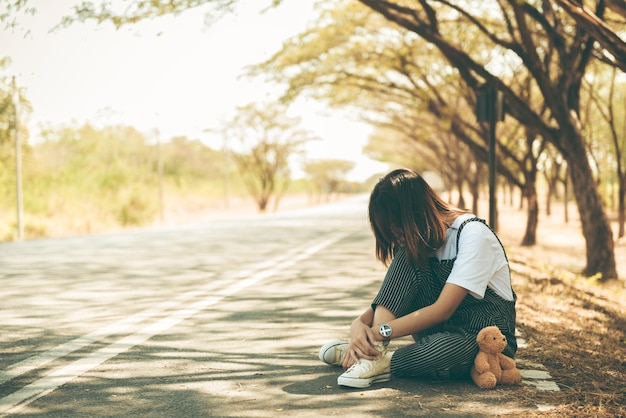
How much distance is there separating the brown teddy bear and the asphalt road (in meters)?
0.09

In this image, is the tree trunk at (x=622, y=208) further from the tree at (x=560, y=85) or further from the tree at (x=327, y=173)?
the tree at (x=327, y=173)

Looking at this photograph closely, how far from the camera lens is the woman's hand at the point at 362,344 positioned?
4234 mm

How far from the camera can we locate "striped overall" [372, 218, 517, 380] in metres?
4.26

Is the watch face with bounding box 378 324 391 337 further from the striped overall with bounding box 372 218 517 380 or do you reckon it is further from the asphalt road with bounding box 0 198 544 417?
the asphalt road with bounding box 0 198 544 417

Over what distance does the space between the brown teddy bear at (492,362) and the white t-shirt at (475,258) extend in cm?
24

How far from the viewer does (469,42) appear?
1708cm

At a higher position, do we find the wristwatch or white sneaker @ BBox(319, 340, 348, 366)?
the wristwatch

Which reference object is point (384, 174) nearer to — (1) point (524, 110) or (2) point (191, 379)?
(2) point (191, 379)

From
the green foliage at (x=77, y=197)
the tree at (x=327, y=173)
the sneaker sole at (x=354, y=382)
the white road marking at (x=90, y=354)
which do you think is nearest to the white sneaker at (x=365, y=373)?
the sneaker sole at (x=354, y=382)

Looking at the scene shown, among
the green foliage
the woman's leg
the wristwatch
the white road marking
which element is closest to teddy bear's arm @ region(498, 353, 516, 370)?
the woman's leg

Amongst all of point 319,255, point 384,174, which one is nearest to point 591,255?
point 319,255

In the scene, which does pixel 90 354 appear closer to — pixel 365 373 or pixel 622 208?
pixel 365 373

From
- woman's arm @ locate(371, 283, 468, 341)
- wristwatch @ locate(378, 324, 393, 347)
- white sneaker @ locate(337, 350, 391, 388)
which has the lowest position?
white sneaker @ locate(337, 350, 391, 388)

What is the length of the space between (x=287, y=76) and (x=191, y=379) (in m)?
17.1
